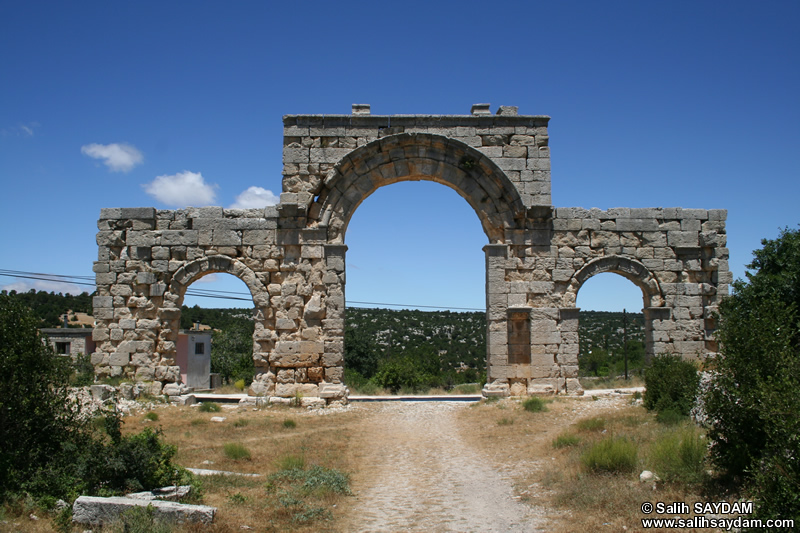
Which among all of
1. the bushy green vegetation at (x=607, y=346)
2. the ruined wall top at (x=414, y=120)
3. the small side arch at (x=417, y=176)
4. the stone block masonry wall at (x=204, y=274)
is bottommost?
the bushy green vegetation at (x=607, y=346)

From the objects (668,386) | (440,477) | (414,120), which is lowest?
(440,477)

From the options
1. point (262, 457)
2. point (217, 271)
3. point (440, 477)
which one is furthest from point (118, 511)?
point (217, 271)

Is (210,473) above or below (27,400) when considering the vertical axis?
below

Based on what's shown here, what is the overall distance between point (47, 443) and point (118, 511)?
6.16ft

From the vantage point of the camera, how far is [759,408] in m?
5.09

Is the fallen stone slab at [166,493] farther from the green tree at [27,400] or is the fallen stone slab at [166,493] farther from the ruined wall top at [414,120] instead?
the ruined wall top at [414,120]

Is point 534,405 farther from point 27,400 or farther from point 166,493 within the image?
point 27,400

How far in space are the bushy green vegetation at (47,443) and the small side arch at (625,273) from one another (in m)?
10.5

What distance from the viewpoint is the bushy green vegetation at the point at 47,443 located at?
567 centimetres

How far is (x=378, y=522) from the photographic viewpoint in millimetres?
5676

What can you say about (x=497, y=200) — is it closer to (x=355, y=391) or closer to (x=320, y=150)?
(x=320, y=150)

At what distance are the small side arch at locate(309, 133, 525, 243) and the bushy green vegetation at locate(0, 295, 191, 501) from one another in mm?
8103

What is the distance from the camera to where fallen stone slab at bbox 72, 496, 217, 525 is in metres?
4.99

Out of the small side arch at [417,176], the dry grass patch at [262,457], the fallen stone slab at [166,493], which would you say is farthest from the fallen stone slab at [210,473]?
the small side arch at [417,176]
